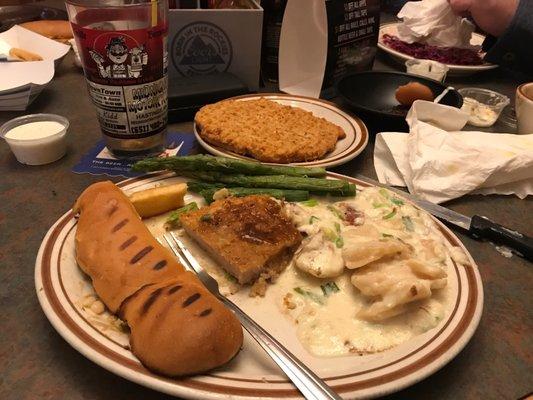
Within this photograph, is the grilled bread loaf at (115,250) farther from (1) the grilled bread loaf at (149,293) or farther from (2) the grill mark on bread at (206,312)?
(2) the grill mark on bread at (206,312)

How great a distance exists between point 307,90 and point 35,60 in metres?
1.31

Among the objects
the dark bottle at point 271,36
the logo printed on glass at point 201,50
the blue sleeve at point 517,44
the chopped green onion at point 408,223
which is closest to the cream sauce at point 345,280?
the chopped green onion at point 408,223

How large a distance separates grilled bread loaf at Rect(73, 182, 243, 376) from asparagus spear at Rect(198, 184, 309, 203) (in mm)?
284

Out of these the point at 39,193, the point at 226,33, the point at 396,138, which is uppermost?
the point at 226,33

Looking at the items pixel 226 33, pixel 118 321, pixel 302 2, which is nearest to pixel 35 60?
pixel 226 33

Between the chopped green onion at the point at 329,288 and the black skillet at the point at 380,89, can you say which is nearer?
the chopped green onion at the point at 329,288

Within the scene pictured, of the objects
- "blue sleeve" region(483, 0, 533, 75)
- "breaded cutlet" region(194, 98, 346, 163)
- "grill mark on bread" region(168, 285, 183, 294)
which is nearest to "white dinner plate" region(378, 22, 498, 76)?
"blue sleeve" region(483, 0, 533, 75)

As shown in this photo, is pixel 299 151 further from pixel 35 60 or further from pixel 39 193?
pixel 35 60

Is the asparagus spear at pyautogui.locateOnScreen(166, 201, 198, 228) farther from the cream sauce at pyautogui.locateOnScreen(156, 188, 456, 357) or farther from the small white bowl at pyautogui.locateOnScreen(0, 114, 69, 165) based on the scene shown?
the small white bowl at pyautogui.locateOnScreen(0, 114, 69, 165)

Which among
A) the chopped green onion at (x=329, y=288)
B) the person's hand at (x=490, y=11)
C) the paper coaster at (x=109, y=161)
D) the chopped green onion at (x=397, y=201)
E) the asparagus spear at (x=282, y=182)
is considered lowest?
the paper coaster at (x=109, y=161)

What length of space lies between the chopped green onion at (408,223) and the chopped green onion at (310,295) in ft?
1.16

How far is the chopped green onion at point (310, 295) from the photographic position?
3.46 feet

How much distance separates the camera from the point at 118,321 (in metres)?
0.93

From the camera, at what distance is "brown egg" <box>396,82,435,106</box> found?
1.94 meters
